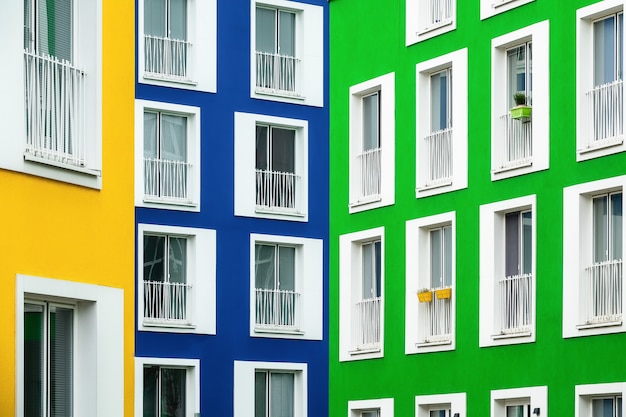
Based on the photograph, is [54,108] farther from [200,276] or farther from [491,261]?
[200,276]

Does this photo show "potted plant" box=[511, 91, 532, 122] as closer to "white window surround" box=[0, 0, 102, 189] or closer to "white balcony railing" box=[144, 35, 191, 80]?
"white balcony railing" box=[144, 35, 191, 80]

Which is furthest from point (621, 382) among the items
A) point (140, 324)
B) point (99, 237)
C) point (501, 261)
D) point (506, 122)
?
point (99, 237)

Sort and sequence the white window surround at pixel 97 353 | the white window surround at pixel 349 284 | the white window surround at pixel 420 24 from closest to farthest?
1. the white window surround at pixel 97 353
2. the white window surround at pixel 420 24
3. the white window surround at pixel 349 284

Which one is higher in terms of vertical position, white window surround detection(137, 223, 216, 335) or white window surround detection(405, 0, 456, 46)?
white window surround detection(405, 0, 456, 46)

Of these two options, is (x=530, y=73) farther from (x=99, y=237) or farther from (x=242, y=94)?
(x=99, y=237)

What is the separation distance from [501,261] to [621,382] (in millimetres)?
4738

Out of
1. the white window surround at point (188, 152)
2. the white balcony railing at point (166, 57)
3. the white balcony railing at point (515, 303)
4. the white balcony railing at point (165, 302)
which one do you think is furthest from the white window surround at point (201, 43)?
the white balcony railing at point (515, 303)

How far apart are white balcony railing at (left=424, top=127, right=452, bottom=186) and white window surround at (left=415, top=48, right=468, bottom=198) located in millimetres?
110

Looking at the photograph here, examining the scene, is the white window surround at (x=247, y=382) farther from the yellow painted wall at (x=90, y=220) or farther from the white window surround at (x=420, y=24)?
the yellow painted wall at (x=90, y=220)

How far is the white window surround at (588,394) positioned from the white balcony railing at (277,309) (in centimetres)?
1524

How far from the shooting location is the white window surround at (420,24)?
34.8 meters

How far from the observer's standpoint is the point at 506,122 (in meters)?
32.6

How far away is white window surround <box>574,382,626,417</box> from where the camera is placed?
28.6 m

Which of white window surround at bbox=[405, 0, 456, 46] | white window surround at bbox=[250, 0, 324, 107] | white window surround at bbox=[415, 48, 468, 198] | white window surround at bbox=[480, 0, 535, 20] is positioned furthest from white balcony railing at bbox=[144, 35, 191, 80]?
white window surround at bbox=[480, 0, 535, 20]
